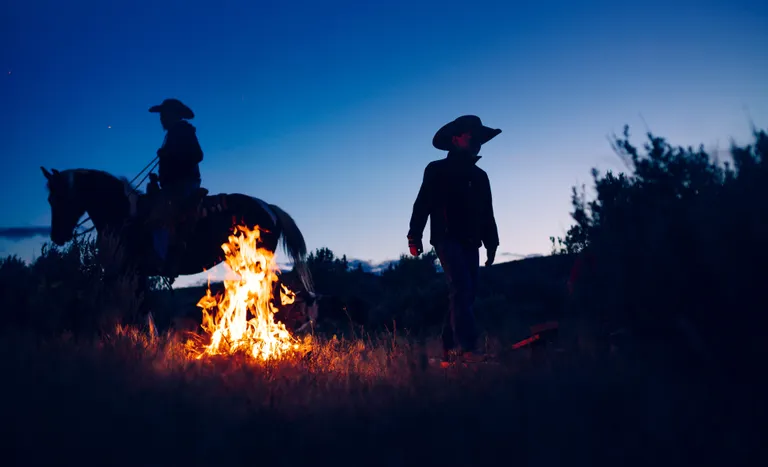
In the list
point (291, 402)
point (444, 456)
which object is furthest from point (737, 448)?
point (291, 402)

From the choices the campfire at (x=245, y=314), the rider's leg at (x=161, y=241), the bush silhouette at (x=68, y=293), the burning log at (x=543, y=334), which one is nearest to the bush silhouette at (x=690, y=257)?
the burning log at (x=543, y=334)

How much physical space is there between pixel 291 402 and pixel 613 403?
1.89 metres

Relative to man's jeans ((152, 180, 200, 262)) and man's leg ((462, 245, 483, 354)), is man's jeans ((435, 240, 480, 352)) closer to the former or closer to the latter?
man's leg ((462, 245, 483, 354))

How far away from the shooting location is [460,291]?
5.36 m

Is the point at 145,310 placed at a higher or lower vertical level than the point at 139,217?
lower

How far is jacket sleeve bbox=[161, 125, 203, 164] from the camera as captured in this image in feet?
26.1

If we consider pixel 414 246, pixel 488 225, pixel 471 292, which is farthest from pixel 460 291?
pixel 488 225

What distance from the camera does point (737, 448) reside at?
2178mm

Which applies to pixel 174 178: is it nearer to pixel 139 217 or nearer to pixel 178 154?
pixel 178 154

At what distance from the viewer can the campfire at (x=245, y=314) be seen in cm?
565

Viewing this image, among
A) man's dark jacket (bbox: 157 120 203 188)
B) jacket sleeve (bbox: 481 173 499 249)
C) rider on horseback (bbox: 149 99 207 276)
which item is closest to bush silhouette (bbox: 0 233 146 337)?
rider on horseback (bbox: 149 99 207 276)

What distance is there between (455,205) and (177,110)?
5.51 metres

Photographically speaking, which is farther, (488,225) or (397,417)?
(488,225)

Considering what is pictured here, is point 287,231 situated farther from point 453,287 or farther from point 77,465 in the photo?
point 77,465
